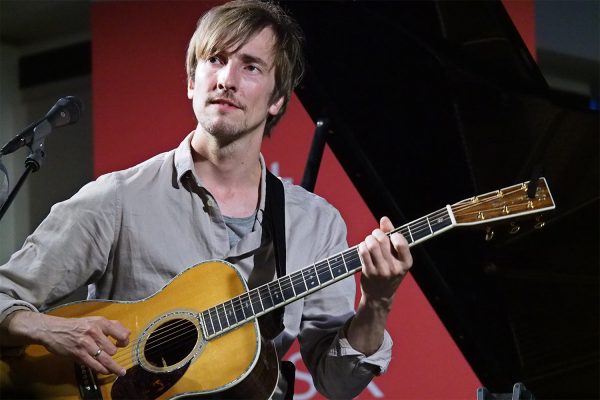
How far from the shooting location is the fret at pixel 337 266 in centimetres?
196

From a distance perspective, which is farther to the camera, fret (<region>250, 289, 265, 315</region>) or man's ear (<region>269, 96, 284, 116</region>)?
man's ear (<region>269, 96, 284, 116</region>)

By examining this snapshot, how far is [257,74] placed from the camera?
87.8 inches

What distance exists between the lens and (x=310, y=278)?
1.97 metres

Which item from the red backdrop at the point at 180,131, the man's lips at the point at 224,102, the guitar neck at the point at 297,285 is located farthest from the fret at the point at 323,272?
the red backdrop at the point at 180,131

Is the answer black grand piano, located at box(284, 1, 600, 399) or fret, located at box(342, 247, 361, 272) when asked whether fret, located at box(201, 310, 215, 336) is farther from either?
black grand piano, located at box(284, 1, 600, 399)

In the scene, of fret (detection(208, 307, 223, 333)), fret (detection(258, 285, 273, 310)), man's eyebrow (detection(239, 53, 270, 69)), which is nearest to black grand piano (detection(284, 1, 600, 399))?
man's eyebrow (detection(239, 53, 270, 69))

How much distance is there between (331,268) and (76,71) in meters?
2.21

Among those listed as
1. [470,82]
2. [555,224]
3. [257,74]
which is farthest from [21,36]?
[555,224]

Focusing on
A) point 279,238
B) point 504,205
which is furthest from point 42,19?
point 504,205

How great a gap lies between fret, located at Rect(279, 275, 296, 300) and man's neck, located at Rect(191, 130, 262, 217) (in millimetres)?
271

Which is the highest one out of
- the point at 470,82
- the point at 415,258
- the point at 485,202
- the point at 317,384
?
the point at 470,82

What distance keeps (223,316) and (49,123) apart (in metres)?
0.57

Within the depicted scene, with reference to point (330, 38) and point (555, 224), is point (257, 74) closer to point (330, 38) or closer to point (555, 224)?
point (330, 38)

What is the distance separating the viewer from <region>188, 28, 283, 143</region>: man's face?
7.06 ft
